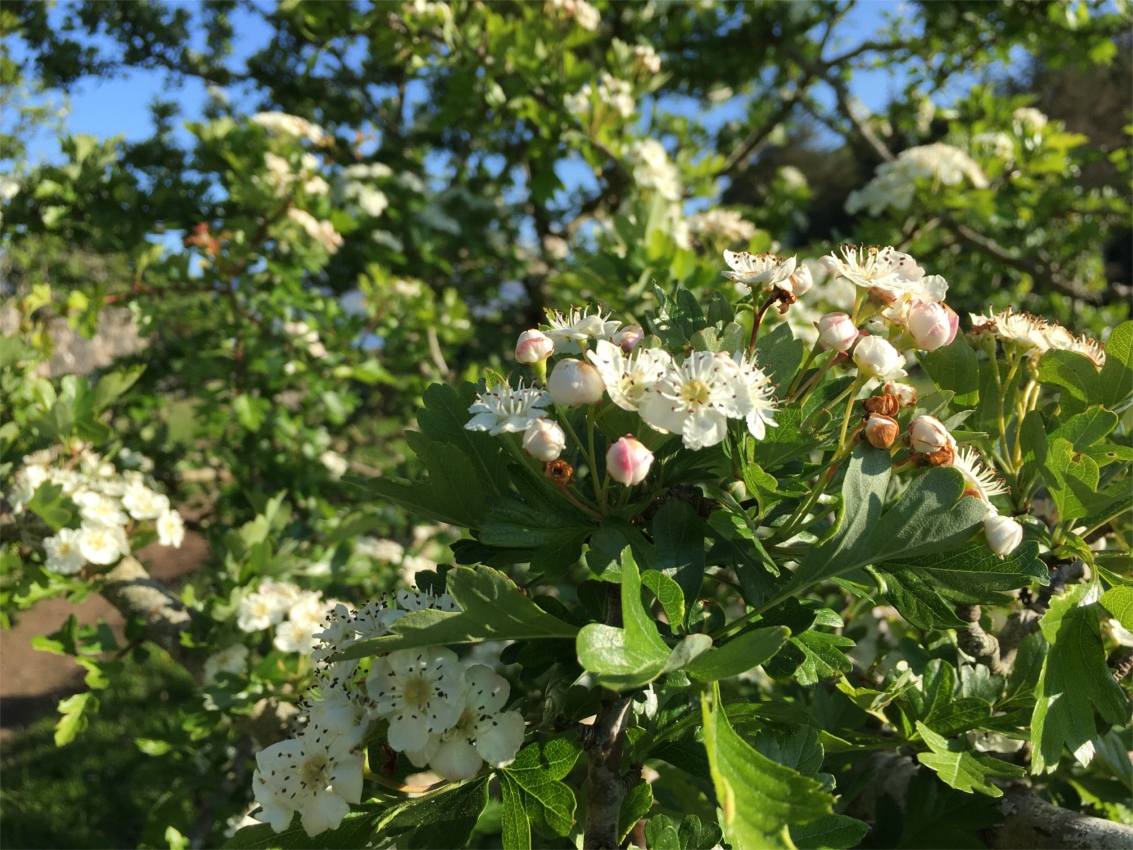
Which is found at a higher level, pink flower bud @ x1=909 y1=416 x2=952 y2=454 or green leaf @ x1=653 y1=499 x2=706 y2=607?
pink flower bud @ x1=909 y1=416 x2=952 y2=454

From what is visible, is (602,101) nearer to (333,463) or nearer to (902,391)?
(333,463)

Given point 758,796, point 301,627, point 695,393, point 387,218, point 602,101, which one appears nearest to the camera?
point 758,796

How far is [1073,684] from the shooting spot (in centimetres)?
79

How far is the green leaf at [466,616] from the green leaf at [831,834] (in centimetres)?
35

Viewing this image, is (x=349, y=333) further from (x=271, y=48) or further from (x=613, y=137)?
(x=271, y=48)

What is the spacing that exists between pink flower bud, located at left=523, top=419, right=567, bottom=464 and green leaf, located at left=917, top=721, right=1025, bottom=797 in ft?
1.56

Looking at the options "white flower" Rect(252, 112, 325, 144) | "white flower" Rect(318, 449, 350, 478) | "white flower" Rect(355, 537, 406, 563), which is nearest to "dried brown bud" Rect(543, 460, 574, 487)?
"white flower" Rect(355, 537, 406, 563)

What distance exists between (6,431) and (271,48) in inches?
112

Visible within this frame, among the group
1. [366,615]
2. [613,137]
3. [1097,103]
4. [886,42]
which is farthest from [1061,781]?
[1097,103]

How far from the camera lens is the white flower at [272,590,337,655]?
57.9 inches

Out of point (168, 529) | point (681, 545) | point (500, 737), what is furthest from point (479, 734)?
point (168, 529)

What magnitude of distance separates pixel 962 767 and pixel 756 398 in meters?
0.45

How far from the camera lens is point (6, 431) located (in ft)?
5.82

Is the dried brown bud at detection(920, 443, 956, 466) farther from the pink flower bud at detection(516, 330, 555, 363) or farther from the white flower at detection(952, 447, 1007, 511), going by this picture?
the pink flower bud at detection(516, 330, 555, 363)
